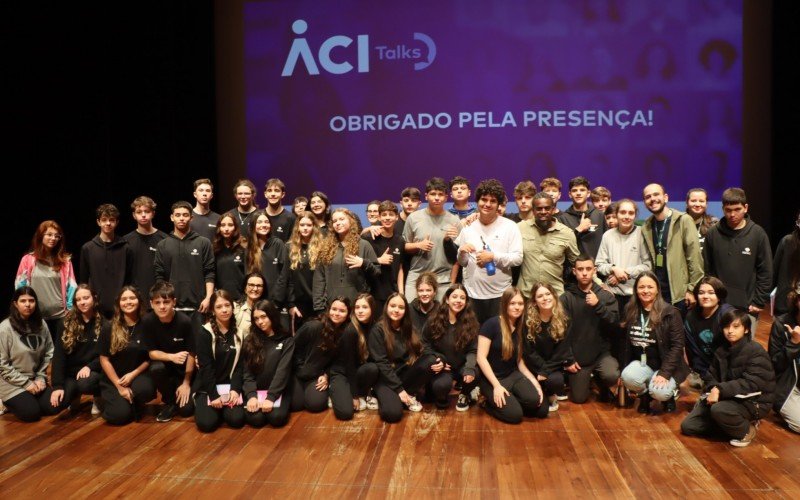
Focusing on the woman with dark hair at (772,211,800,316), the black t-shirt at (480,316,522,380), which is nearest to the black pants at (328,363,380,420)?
the black t-shirt at (480,316,522,380)

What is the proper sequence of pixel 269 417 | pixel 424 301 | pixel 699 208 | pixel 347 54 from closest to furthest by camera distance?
1. pixel 269 417
2. pixel 424 301
3. pixel 699 208
4. pixel 347 54

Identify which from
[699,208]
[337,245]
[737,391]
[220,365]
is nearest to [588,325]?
[737,391]

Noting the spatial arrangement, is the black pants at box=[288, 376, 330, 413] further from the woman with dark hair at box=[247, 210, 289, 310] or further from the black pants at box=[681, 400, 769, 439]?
the black pants at box=[681, 400, 769, 439]

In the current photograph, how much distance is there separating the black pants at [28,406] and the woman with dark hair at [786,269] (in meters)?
5.07

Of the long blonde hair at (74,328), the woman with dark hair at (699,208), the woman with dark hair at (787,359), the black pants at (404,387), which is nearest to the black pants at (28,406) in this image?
the long blonde hair at (74,328)

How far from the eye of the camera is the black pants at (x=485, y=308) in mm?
4789

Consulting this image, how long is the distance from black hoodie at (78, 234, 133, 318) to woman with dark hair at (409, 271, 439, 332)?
2262 mm

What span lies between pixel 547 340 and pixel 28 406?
3466 mm

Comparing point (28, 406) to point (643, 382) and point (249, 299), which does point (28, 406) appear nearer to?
point (249, 299)

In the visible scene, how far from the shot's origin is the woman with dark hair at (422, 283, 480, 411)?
14.9ft

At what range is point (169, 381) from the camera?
4.60 metres

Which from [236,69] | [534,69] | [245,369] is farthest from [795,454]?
[236,69]

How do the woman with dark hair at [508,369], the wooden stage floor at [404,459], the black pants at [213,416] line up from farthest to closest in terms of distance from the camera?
1. the woman with dark hair at [508,369]
2. the black pants at [213,416]
3. the wooden stage floor at [404,459]

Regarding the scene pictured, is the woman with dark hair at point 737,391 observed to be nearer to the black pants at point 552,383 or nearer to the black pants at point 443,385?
the black pants at point 552,383
